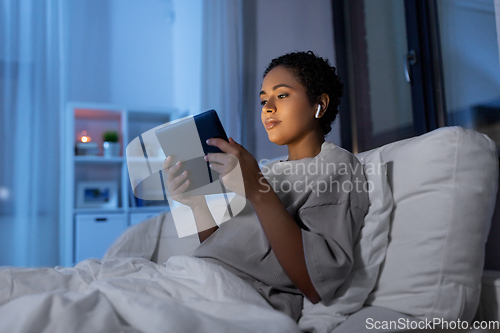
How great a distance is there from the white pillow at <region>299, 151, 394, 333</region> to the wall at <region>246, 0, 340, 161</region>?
5.38ft

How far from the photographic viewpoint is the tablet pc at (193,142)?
854 mm

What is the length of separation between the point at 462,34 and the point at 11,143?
2425mm

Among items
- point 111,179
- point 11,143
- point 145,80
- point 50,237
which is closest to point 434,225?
point 50,237

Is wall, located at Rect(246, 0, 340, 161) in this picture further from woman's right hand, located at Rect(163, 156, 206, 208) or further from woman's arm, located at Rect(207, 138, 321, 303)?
woman's arm, located at Rect(207, 138, 321, 303)

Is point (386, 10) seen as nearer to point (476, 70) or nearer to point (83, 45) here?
point (476, 70)

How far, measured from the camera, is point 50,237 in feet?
7.47

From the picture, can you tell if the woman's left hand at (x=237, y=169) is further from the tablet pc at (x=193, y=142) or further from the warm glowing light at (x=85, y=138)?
the warm glowing light at (x=85, y=138)

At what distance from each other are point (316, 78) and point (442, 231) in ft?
1.87

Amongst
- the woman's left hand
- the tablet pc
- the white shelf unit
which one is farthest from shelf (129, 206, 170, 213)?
the woman's left hand

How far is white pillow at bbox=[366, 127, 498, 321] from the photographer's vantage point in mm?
744

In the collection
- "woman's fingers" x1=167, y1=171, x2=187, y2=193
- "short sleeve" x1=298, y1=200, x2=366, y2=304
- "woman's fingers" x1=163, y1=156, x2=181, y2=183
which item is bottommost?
"short sleeve" x1=298, y1=200, x2=366, y2=304

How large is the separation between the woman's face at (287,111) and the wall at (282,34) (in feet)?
4.56

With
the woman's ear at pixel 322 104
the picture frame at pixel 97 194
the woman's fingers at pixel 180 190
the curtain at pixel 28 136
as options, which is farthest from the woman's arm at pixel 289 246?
the picture frame at pixel 97 194

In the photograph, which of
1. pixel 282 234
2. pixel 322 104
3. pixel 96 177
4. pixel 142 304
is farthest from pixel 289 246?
pixel 96 177
